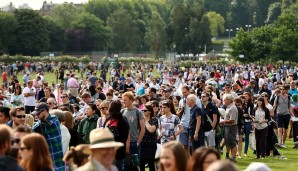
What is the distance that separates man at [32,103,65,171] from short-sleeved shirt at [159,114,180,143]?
4024 millimetres

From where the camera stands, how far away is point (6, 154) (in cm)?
839

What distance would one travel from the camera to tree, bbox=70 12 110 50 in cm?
14150

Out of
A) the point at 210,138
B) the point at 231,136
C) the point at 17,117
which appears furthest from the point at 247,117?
the point at 17,117

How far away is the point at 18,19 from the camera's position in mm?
120875

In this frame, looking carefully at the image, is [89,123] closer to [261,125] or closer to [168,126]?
[168,126]

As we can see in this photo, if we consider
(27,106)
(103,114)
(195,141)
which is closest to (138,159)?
(103,114)

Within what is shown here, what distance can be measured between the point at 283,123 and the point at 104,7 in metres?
149

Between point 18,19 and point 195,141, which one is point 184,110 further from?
point 18,19

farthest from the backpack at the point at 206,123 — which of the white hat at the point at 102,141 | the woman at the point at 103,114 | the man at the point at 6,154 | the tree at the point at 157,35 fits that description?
the tree at the point at 157,35

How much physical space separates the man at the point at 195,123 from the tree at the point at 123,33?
422ft

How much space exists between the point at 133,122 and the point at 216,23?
170 metres

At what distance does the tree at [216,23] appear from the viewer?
18302 cm

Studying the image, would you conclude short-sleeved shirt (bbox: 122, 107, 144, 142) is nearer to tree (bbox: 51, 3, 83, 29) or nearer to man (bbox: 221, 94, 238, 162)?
man (bbox: 221, 94, 238, 162)

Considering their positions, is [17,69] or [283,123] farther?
[17,69]
